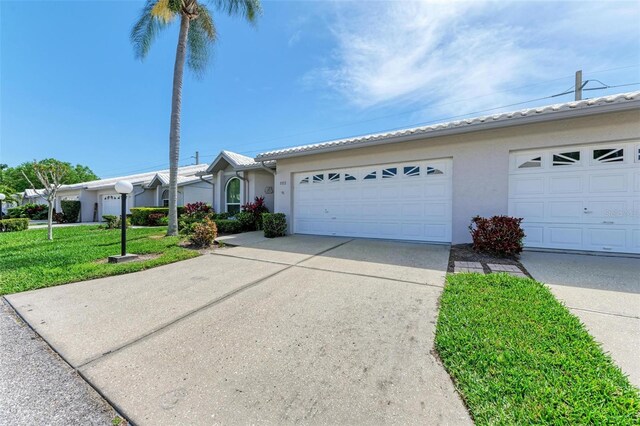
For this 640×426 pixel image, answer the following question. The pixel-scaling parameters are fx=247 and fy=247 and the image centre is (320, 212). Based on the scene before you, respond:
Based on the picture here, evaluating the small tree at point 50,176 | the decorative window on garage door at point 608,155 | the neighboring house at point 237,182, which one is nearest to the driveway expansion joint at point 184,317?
the neighboring house at point 237,182

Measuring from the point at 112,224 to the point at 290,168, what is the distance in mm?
11167

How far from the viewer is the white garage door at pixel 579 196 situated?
5.55 m

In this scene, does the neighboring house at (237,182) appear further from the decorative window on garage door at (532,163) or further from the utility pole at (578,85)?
the utility pole at (578,85)

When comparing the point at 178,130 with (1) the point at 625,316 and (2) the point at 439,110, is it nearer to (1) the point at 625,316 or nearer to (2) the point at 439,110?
(1) the point at 625,316

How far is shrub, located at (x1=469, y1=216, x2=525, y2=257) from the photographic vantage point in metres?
5.60

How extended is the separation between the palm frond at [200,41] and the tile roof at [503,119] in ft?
23.5

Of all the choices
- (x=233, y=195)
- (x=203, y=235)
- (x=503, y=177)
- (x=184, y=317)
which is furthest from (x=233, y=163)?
(x=503, y=177)

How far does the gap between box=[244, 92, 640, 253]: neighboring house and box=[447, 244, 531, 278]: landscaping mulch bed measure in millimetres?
846

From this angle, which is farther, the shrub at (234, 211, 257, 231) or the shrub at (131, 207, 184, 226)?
the shrub at (131, 207, 184, 226)

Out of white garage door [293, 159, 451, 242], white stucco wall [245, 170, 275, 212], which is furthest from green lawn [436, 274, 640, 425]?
white stucco wall [245, 170, 275, 212]

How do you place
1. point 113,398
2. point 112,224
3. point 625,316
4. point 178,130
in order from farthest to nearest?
point 112,224
point 178,130
point 625,316
point 113,398

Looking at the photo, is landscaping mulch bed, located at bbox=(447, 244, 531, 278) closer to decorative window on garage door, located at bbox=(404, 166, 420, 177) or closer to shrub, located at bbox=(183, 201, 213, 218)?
decorative window on garage door, located at bbox=(404, 166, 420, 177)

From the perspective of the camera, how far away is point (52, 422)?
5.64ft

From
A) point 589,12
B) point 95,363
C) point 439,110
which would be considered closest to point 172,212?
point 95,363
